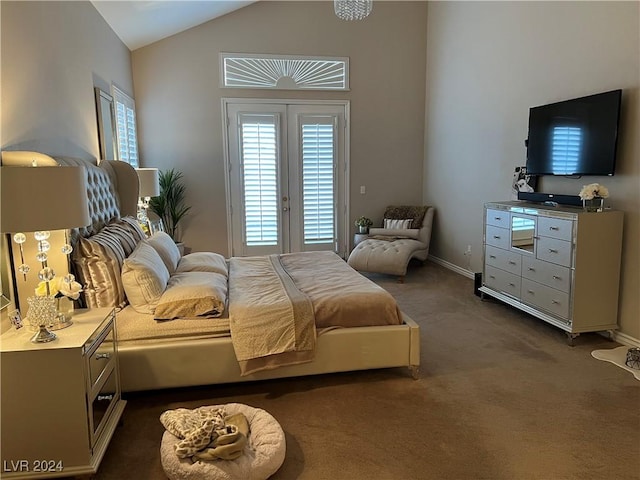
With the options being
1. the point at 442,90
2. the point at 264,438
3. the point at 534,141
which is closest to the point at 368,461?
the point at 264,438

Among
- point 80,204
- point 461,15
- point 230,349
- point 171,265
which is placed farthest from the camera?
point 461,15

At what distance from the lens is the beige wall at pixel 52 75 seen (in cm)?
253

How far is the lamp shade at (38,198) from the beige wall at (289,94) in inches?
173

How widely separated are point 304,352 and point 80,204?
156 centimetres

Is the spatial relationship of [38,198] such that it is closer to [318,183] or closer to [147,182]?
[147,182]

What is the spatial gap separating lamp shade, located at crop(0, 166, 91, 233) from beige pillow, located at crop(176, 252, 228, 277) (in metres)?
1.50

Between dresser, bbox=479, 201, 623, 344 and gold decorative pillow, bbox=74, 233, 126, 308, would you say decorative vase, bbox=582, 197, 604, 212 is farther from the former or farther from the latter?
gold decorative pillow, bbox=74, 233, 126, 308

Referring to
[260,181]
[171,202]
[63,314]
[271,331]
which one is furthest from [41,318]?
[260,181]

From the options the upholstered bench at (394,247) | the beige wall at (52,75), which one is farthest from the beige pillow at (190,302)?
the upholstered bench at (394,247)

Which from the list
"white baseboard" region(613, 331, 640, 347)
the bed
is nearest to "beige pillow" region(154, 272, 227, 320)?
the bed

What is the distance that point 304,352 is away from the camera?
2.90m

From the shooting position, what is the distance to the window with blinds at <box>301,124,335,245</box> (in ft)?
21.9

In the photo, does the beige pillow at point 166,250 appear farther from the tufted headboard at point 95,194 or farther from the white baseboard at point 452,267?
the white baseboard at point 452,267

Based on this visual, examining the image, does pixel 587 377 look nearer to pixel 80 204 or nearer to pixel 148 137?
pixel 80 204
